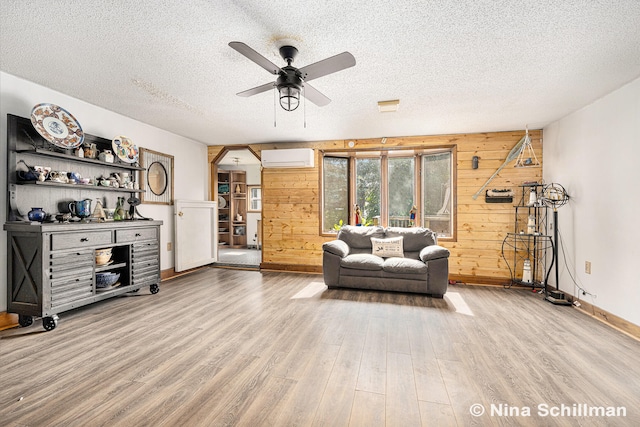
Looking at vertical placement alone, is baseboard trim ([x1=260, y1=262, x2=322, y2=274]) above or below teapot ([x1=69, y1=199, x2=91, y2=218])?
below

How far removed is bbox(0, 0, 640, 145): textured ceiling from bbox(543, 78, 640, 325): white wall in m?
0.26

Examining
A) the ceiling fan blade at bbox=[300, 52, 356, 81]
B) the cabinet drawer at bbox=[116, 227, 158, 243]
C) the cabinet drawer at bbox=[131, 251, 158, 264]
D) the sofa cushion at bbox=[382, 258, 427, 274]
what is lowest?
the sofa cushion at bbox=[382, 258, 427, 274]

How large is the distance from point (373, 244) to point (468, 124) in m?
2.26

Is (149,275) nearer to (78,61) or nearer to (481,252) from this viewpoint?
(78,61)

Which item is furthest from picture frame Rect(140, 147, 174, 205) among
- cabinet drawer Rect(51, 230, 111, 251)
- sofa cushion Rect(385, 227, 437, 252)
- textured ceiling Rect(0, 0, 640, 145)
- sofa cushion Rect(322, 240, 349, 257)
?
sofa cushion Rect(385, 227, 437, 252)

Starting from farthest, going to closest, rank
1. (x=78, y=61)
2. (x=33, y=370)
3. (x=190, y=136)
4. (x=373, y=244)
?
(x=190, y=136)
(x=373, y=244)
(x=78, y=61)
(x=33, y=370)

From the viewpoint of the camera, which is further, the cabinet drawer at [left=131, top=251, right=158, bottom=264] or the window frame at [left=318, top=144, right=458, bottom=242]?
the window frame at [left=318, top=144, right=458, bottom=242]

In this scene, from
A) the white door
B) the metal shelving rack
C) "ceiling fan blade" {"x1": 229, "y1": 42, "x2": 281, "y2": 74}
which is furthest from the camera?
the white door

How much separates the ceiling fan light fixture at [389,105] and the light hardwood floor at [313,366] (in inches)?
93.2

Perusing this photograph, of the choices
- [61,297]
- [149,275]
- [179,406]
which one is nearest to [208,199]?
[149,275]

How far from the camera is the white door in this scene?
5.03m

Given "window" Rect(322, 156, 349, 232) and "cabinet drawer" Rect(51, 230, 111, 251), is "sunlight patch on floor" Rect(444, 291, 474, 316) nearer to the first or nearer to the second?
"window" Rect(322, 156, 349, 232)

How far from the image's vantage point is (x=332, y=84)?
Result: 2.94 meters

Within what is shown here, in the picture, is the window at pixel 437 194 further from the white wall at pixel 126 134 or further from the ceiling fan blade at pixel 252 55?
the white wall at pixel 126 134
